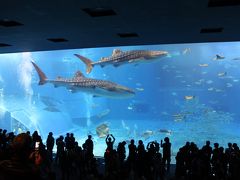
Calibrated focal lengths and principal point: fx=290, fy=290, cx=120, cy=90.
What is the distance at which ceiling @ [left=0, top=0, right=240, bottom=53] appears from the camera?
6809mm

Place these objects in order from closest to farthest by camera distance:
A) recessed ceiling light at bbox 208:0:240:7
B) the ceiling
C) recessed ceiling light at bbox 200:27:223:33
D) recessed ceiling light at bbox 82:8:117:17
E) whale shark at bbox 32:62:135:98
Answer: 1. recessed ceiling light at bbox 208:0:240:7
2. the ceiling
3. recessed ceiling light at bbox 82:8:117:17
4. recessed ceiling light at bbox 200:27:223:33
5. whale shark at bbox 32:62:135:98

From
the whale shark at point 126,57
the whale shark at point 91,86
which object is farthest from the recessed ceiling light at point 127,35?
the whale shark at point 91,86

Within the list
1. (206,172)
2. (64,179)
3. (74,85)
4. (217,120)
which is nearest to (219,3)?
(206,172)

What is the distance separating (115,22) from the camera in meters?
8.26

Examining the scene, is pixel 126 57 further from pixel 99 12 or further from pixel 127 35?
pixel 99 12

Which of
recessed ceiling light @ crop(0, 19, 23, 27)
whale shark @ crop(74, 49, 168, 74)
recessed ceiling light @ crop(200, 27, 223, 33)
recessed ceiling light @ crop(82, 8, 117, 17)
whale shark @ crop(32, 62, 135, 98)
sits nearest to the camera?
recessed ceiling light @ crop(82, 8, 117, 17)

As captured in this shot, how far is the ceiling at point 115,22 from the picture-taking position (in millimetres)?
6809

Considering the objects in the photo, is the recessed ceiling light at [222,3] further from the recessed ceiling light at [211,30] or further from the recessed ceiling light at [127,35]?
the recessed ceiling light at [127,35]

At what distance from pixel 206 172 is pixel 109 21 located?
479cm

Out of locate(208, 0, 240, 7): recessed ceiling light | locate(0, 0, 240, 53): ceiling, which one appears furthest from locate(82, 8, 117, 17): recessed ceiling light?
locate(208, 0, 240, 7): recessed ceiling light

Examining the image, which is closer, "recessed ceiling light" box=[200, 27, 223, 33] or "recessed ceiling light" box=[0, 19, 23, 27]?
"recessed ceiling light" box=[0, 19, 23, 27]

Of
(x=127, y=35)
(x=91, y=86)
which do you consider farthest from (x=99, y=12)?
(x=91, y=86)

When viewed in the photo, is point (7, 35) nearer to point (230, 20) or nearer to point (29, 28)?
point (29, 28)

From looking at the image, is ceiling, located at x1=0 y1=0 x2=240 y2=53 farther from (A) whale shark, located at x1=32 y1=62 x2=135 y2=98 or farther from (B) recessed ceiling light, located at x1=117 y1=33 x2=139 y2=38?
(A) whale shark, located at x1=32 y1=62 x2=135 y2=98
